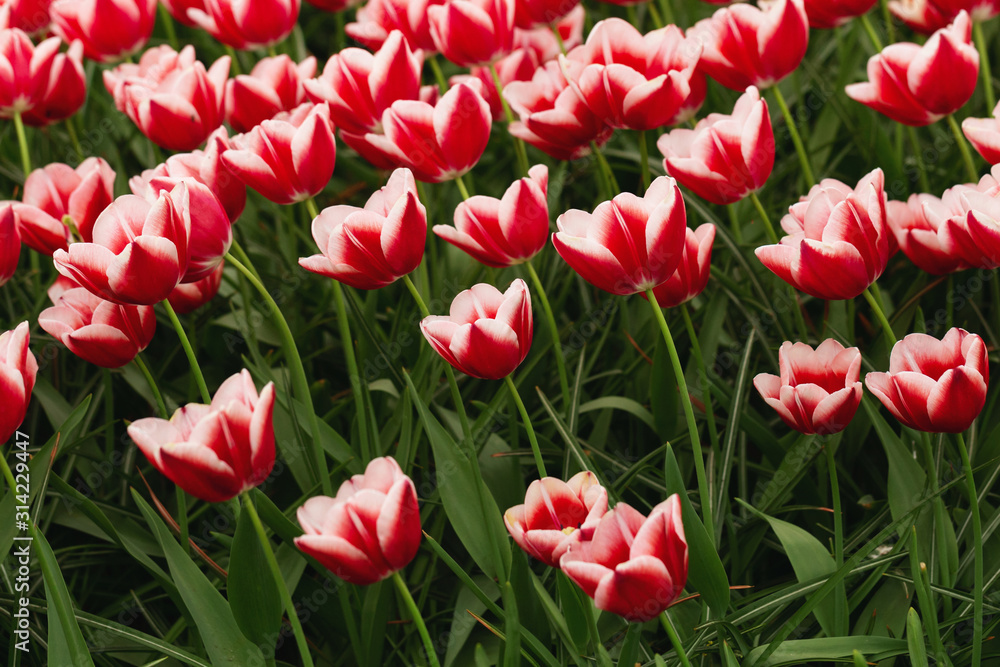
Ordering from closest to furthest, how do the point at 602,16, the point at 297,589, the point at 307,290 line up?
the point at 297,589
the point at 307,290
the point at 602,16

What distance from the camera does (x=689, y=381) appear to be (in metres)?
1.55

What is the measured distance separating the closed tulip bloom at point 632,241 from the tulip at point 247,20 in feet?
3.38

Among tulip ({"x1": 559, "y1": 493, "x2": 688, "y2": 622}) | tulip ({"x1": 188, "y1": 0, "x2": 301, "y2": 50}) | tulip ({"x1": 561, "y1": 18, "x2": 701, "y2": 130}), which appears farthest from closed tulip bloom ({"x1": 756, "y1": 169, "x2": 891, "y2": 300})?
tulip ({"x1": 188, "y1": 0, "x2": 301, "y2": 50})

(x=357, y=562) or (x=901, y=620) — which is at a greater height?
(x=357, y=562)

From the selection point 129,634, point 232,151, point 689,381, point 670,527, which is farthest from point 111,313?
point 689,381

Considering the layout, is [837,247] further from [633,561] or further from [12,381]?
[12,381]

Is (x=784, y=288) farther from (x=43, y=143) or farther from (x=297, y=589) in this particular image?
(x=43, y=143)

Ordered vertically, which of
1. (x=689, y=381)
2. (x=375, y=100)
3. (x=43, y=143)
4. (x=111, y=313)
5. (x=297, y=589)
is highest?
(x=375, y=100)

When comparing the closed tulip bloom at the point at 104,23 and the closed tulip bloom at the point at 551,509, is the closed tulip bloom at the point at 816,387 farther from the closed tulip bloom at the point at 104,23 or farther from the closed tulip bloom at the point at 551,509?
the closed tulip bloom at the point at 104,23

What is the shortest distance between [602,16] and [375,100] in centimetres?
154

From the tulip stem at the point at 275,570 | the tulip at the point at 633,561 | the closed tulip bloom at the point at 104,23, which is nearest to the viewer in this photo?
the tulip at the point at 633,561

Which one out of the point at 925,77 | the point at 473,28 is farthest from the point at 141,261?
the point at 925,77

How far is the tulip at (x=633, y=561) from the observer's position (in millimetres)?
834

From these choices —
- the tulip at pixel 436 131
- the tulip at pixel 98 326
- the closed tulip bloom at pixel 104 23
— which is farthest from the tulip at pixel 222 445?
the closed tulip bloom at pixel 104 23
